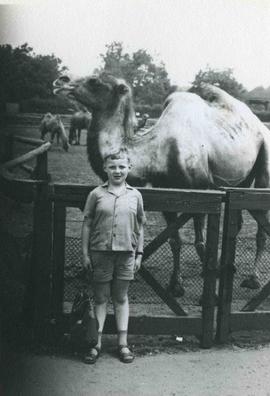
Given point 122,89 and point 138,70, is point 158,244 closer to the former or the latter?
point 122,89

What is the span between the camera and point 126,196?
4.28 metres

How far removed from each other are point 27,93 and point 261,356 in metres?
3.00

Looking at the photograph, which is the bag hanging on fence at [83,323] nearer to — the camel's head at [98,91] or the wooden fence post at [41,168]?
the wooden fence post at [41,168]

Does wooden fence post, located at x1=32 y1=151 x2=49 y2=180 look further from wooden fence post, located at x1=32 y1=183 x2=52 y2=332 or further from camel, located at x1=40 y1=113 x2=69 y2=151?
wooden fence post, located at x1=32 y1=183 x2=52 y2=332

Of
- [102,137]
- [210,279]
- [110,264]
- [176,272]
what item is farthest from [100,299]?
[102,137]

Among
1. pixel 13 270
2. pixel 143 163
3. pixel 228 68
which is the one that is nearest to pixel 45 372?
pixel 13 270

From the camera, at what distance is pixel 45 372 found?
4.13 m

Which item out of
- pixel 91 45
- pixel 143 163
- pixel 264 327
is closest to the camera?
pixel 264 327

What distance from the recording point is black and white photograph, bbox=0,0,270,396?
4.27m

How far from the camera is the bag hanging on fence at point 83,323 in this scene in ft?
14.2

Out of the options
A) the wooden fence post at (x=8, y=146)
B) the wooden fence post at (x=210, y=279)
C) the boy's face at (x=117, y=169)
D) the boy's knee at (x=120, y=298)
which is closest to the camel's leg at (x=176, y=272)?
the wooden fence post at (x=210, y=279)

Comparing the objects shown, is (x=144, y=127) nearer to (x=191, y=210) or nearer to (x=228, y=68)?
(x=228, y=68)

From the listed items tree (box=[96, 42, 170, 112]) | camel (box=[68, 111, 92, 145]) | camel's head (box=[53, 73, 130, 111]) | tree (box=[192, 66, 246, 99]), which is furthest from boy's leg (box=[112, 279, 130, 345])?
tree (box=[192, 66, 246, 99])

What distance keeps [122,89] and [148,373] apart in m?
2.76
